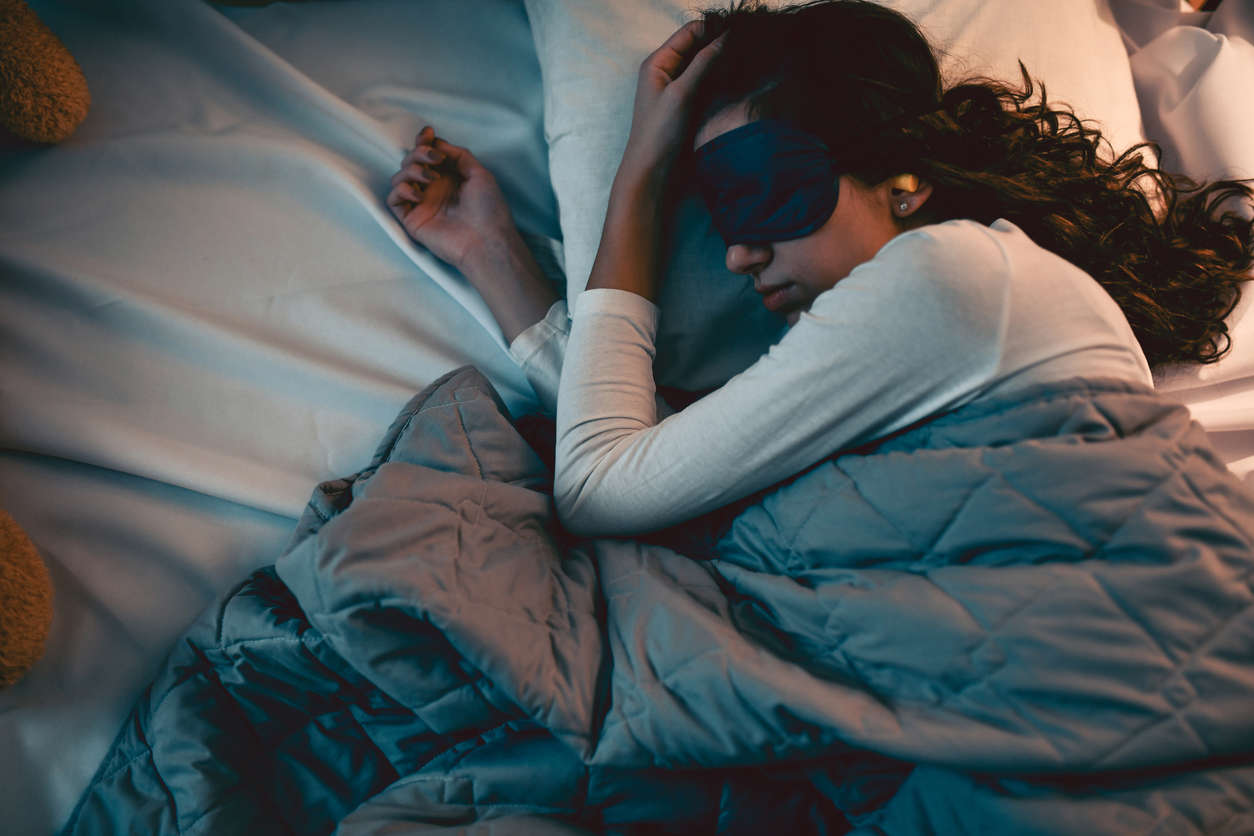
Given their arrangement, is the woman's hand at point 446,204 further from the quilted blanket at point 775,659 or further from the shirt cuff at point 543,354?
the quilted blanket at point 775,659

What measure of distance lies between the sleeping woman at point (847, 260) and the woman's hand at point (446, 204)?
0.11ft

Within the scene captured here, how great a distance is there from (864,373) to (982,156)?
330 millimetres

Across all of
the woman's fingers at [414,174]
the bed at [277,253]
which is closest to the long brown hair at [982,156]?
the bed at [277,253]

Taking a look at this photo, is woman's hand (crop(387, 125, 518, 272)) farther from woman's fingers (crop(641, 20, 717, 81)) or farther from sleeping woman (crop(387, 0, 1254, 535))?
woman's fingers (crop(641, 20, 717, 81))

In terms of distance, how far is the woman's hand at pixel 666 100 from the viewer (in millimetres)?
750

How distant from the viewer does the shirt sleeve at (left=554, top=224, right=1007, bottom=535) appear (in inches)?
20.7

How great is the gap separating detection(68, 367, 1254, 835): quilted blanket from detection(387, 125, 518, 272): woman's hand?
1.03 ft

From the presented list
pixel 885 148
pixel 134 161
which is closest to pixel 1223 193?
pixel 885 148

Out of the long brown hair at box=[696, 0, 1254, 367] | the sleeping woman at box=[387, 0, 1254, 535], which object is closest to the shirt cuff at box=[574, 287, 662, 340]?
the sleeping woman at box=[387, 0, 1254, 535]

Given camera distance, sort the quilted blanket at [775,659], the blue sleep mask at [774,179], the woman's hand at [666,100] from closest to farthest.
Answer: the quilted blanket at [775,659], the blue sleep mask at [774,179], the woman's hand at [666,100]

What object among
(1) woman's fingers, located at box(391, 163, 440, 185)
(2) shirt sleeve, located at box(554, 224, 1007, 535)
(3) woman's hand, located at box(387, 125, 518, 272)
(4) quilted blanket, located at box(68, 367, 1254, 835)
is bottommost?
(4) quilted blanket, located at box(68, 367, 1254, 835)

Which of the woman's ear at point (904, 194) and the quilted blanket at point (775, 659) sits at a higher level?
the woman's ear at point (904, 194)

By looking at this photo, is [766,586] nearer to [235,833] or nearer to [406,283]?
[235,833]

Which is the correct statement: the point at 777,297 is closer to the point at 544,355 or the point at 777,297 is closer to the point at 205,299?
the point at 544,355
